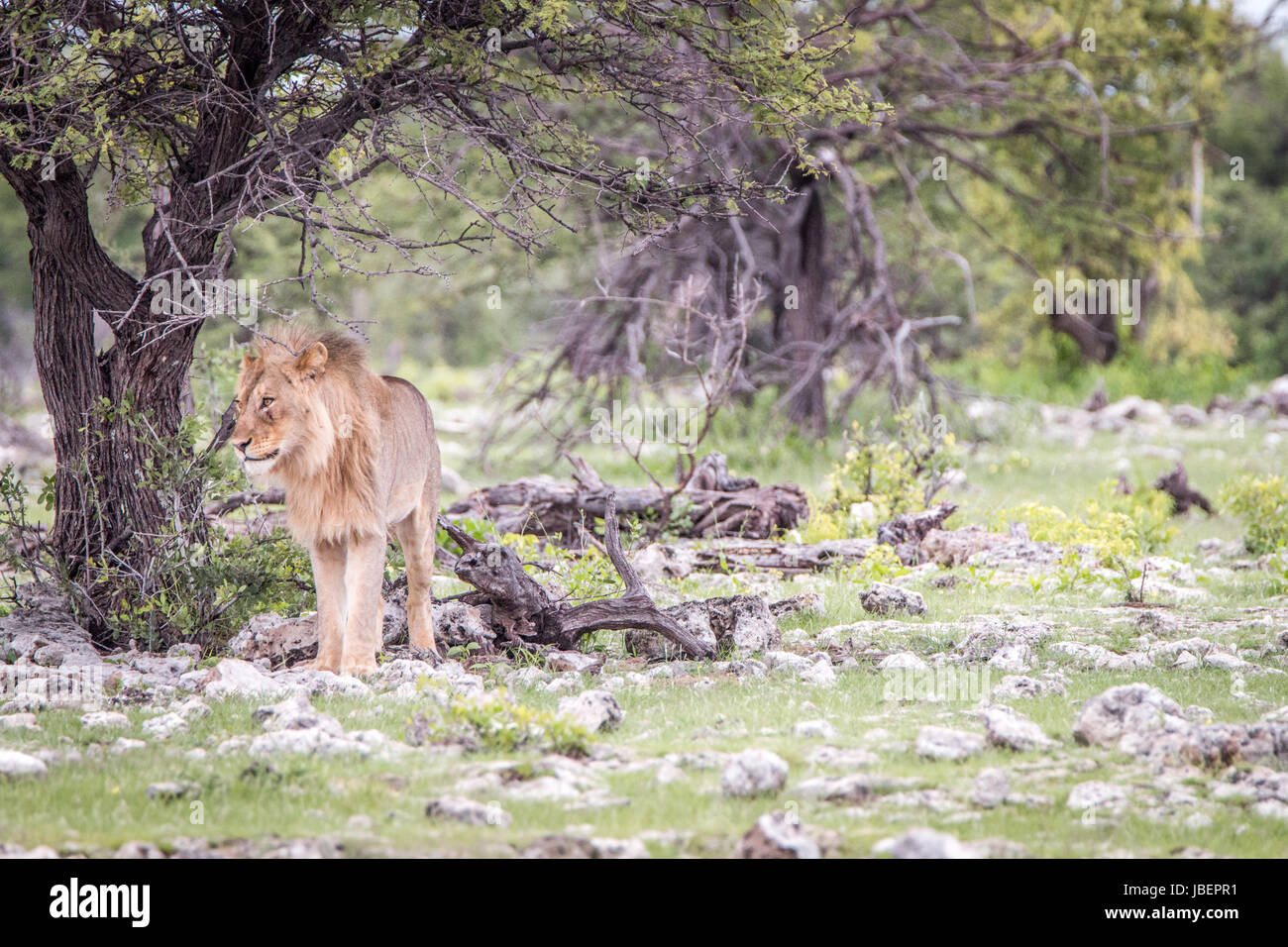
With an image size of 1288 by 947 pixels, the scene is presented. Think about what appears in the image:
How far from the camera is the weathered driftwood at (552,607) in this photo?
7605 mm

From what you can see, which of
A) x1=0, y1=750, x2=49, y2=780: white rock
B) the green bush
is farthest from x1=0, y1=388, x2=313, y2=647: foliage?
the green bush

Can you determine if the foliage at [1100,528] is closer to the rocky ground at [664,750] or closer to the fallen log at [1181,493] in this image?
the fallen log at [1181,493]

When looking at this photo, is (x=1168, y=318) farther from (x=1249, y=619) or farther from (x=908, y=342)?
(x=1249, y=619)

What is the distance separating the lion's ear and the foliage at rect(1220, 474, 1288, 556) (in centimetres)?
846

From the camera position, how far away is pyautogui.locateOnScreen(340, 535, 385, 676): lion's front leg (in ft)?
23.2

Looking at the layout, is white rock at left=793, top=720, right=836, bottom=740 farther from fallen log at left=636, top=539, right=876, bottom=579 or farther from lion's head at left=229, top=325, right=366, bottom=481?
fallen log at left=636, top=539, right=876, bottom=579

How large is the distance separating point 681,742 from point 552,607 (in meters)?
2.26

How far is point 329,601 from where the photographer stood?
23.8 feet

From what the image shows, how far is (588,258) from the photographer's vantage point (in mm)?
20719

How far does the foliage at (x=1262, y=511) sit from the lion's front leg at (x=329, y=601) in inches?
321

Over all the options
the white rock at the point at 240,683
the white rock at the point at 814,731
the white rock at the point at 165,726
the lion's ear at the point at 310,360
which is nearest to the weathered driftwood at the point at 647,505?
the lion's ear at the point at 310,360

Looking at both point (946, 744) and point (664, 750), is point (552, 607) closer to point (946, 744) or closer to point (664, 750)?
point (664, 750)

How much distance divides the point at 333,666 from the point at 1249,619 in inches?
237

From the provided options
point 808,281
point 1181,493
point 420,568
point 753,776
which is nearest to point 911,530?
point 1181,493
